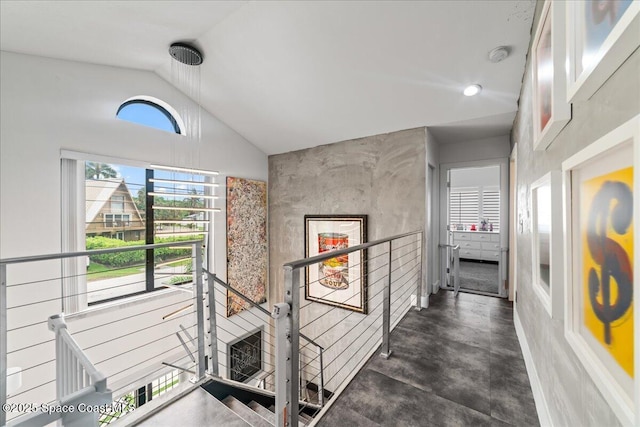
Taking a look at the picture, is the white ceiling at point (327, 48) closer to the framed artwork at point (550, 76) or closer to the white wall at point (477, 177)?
the framed artwork at point (550, 76)

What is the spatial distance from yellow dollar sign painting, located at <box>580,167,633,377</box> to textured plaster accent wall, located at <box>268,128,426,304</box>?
7.99ft

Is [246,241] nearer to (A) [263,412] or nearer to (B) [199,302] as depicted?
(B) [199,302]

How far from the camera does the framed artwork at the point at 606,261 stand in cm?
54

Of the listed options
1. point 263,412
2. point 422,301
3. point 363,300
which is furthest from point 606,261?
point 363,300

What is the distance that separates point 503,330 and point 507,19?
2.68 meters

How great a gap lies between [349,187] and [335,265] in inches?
49.1

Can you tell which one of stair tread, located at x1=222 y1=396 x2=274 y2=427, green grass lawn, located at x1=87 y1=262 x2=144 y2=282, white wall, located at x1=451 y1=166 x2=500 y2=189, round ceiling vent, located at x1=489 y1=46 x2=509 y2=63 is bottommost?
stair tread, located at x1=222 y1=396 x2=274 y2=427

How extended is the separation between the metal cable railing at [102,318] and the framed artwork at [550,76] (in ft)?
7.34

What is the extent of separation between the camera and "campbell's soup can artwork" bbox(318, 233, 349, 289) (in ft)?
12.6

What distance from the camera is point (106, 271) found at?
2.85 meters

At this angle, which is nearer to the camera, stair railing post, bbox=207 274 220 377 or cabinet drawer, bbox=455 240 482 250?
stair railing post, bbox=207 274 220 377

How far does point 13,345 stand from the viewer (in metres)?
2.20

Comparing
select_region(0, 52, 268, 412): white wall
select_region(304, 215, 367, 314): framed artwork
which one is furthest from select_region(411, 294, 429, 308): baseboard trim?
select_region(0, 52, 268, 412): white wall

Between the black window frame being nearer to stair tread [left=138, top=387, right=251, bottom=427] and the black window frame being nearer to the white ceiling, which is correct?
the white ceiling
